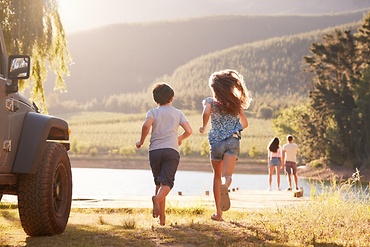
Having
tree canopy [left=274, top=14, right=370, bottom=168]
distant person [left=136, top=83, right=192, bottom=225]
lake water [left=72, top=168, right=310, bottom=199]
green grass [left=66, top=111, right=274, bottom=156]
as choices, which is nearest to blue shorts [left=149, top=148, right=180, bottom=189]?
distant person [left=136, top=83, right=192, bottom=225]

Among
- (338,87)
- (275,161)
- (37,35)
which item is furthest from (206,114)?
(338,87)

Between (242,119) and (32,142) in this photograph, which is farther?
(242,119)

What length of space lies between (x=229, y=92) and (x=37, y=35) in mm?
7042

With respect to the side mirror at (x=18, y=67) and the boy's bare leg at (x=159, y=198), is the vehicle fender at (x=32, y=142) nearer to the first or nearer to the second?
the side mirror at (x=18, y=67)

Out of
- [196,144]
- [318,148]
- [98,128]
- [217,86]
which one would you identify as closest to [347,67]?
[318,148]

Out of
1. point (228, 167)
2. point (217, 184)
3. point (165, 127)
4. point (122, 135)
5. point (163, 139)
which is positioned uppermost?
point (122, 135)

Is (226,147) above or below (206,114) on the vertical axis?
below

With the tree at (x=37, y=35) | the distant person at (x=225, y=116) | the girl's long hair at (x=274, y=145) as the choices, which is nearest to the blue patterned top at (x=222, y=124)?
the distant person at (x=225, y=116)

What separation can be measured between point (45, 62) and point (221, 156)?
8034mm

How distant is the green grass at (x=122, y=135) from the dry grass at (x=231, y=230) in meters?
100

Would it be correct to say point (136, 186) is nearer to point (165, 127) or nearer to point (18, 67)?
point (165, 127)

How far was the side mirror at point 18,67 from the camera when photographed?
7.51 meters

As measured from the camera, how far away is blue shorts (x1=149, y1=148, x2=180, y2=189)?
9.16m

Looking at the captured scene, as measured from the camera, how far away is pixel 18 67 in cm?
755
